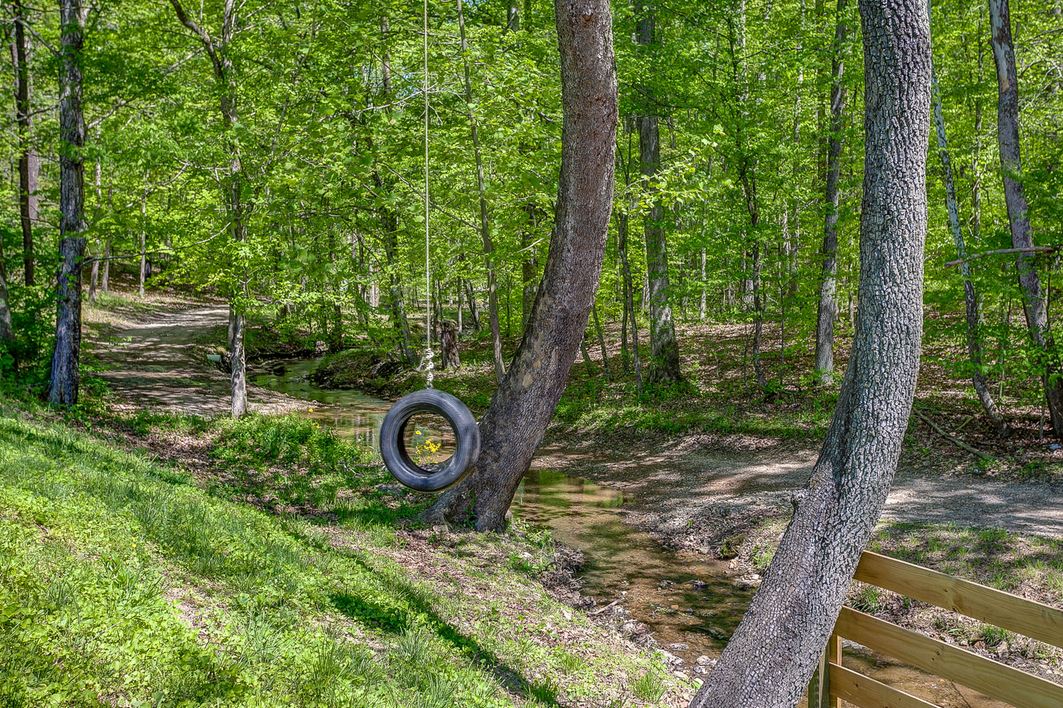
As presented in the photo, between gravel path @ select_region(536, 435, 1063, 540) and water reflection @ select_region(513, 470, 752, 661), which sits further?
gravel path @ select_region(536, 435, 1063, 540)

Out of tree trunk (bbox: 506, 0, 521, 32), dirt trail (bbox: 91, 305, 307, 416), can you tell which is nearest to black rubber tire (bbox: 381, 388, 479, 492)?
dirt trail (bbox: 91, 305, 307, 416)

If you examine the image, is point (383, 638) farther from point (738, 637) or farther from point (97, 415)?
point (97, 415)

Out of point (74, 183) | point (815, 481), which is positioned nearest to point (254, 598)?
point (815, 481)

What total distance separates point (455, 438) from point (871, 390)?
3.00 metres

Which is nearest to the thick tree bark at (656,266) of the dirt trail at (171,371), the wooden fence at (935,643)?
the dirt trail at (171,371)

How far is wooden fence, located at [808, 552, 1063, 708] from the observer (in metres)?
3.53

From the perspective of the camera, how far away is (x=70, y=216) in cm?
1127

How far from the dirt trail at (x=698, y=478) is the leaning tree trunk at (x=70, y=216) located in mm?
2019

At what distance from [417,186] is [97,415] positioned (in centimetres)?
714

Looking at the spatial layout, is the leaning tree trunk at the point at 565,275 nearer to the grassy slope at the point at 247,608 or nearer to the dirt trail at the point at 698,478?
the grassy slope at the point at 247,608

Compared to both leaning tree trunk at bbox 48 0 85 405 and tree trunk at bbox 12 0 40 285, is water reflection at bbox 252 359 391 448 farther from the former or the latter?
tree trunk at bbox 12 0 40 285

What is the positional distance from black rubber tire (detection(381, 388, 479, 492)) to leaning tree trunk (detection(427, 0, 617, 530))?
93.8 inches

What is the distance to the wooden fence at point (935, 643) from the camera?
11.6 feet

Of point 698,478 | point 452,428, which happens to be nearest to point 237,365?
point 698,478
